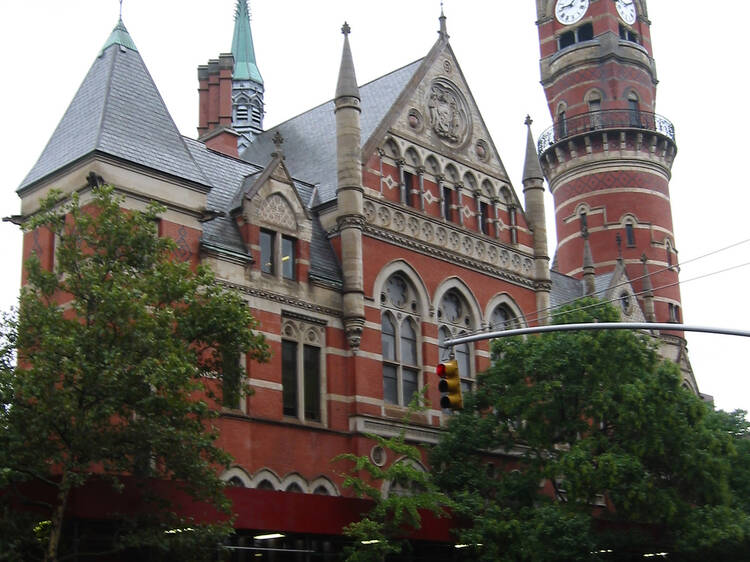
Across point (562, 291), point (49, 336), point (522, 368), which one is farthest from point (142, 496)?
point (562, 291)

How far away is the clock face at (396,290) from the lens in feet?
121

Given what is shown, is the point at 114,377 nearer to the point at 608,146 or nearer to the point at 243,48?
the point at 608,146

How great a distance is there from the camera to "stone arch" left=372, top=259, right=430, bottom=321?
120ft

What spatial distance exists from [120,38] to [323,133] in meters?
9.49

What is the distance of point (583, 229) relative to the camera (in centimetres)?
5619

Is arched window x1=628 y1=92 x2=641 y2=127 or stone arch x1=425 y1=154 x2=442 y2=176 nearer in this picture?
stone arch x1=425 y1=154 x2=442 y2=176

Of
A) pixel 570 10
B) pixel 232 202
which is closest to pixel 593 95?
pixel 570 10

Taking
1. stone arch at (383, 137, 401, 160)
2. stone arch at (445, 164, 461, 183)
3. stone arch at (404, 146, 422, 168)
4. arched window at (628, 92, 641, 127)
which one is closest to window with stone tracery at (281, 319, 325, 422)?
stone arch at (383, 137, 401, 160)

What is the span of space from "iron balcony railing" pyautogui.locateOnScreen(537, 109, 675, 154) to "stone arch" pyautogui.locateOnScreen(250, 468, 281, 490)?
116ft

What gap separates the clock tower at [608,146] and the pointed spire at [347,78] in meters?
23.1

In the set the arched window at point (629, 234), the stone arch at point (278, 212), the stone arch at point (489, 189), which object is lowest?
the stone arch at point (278, 212)

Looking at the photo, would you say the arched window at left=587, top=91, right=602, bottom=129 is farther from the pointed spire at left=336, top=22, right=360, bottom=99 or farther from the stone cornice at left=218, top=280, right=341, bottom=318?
the stone cornice at left=218, top=280, right=341, bottom=318

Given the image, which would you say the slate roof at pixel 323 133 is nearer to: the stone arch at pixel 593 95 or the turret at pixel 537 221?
the turret at pixel 537 221

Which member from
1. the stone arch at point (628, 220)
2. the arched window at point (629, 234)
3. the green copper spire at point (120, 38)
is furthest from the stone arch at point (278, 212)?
the stone arch at point (628, 220)
